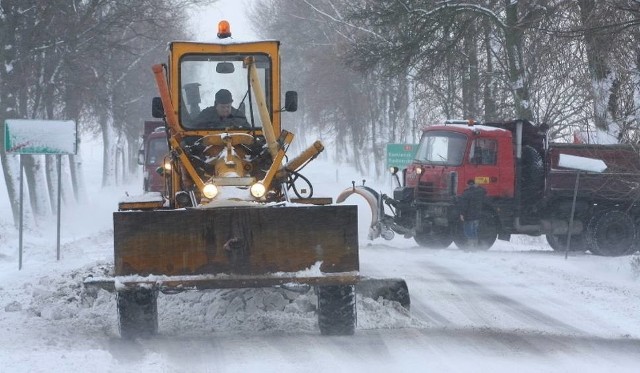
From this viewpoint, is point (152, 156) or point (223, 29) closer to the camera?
point (223, 29)

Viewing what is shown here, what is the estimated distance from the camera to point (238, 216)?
8.16 metres

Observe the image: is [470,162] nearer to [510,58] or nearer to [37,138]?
[510,58]

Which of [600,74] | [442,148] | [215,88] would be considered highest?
[600,74]

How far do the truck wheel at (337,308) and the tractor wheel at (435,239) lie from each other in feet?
37.7

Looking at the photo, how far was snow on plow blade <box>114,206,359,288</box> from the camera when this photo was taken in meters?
8.12

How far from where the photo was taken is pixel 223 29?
33.2ft

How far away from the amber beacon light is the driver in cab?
2.12 ft

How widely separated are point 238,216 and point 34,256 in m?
12.3

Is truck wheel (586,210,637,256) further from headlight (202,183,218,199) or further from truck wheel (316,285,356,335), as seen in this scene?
headlight (202,183,218,199)

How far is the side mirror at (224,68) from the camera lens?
996 cm

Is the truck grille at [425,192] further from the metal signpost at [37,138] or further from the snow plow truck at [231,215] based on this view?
the snow plow truck at [231,215]

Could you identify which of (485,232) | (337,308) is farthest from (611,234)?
(337,308)

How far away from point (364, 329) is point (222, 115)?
269cm

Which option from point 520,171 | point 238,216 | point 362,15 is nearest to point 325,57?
point 362,15
